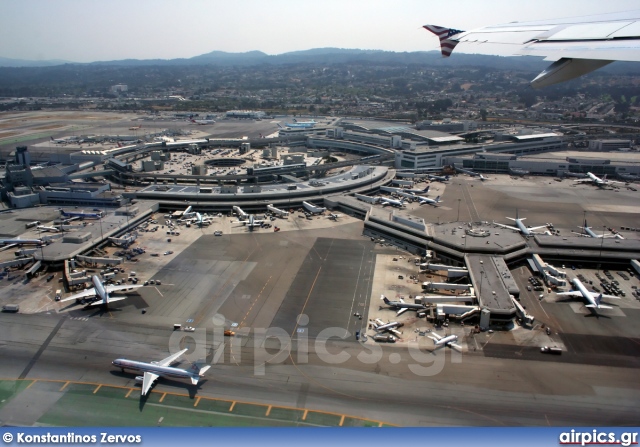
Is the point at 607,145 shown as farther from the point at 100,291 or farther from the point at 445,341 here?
the point at 100,291

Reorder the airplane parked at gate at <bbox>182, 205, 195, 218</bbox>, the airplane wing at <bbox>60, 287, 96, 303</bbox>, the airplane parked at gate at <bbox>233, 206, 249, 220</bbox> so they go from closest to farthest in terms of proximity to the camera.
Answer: the airplane wing at <bbox>60, 287, 96, 303</bbox>
the airplane parked at gate at <bbox>233, 206, 249, 220</bbox>
the airplane parked at gate at <bbox>182, 205, 195, 218</bbox>

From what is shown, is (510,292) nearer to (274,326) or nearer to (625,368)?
(625,368)

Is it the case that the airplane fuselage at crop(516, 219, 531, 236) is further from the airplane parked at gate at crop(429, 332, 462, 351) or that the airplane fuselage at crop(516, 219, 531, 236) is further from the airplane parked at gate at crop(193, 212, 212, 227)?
the airplane parked at gate at crop(193, 212, 212, 227)

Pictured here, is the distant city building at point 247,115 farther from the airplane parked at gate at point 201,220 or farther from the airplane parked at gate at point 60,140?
the airplane parked at gate at point 201,220

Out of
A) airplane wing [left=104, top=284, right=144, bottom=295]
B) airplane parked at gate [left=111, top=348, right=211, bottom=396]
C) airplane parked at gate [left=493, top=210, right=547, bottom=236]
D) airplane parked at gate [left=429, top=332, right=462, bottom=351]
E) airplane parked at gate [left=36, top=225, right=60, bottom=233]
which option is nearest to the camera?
airplane parked at gate [left=111, top=348, right=211, bottom=396]

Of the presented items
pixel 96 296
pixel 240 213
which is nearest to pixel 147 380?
pixel 96 296

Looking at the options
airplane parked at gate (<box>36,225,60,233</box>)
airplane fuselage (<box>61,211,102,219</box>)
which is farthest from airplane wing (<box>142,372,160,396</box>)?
airplane fuselage (<box>61,211,102,219</box>)

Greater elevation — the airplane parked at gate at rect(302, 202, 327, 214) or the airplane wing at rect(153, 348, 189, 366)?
the airplane parked at gate at rect(302, 202, 327, 214)

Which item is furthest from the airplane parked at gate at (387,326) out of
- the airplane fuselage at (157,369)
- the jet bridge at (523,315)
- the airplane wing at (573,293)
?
the airplane wing at (573,293)
